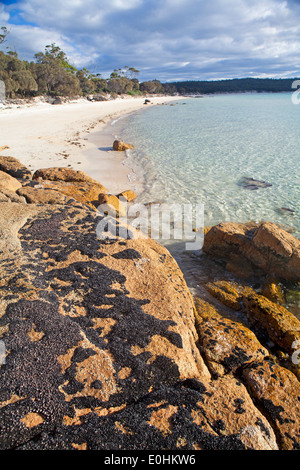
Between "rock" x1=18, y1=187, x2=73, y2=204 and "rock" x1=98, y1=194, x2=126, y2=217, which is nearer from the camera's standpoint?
"rock" x1=18, y1=187, x2=73, y2=204

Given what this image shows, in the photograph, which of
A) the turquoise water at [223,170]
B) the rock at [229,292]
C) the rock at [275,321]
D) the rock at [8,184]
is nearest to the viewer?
the rock at [275,321]

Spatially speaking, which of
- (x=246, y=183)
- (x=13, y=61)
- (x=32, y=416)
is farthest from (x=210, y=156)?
(x=13, y=61)

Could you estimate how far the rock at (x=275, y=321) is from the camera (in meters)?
3.43

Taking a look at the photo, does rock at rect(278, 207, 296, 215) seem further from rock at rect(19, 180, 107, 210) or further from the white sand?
rock at rect(19, 180, 107, 210)

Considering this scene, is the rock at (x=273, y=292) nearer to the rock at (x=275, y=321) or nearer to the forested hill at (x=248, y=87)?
the rock at (x=275, y=321)

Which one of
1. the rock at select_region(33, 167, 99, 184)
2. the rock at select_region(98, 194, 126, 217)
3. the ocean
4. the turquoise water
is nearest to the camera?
the rock at select_region(98, 194, 126, 217)

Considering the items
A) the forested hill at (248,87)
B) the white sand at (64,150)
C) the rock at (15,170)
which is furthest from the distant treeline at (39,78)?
the forested hill at (248,87)

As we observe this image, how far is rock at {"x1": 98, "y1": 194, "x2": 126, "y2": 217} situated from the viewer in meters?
6.81

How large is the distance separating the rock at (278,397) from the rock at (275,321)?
0.75 metres

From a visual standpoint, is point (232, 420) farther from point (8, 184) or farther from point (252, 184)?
point (252, 184)

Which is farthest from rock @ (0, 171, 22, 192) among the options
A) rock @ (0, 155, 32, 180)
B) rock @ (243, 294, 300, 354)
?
rock @ (243, 294, 300, 354)

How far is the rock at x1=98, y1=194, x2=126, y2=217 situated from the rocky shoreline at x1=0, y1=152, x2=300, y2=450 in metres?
2.39

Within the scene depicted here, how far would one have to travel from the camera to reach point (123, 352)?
2449mm

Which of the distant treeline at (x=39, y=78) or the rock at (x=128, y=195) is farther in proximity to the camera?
the distant treeline at (x=39, y=78)
